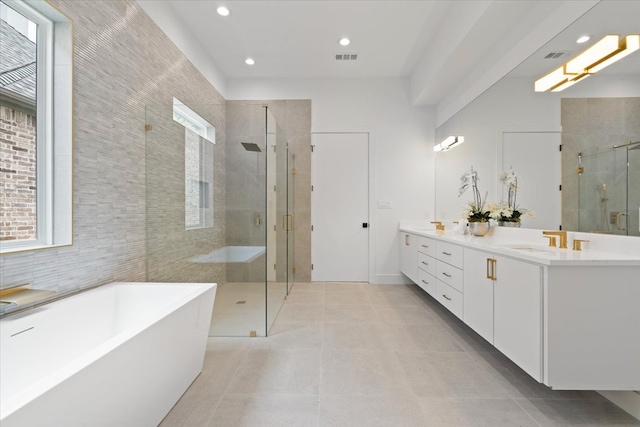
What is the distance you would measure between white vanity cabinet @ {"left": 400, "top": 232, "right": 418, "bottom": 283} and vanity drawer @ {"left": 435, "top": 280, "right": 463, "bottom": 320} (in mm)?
689

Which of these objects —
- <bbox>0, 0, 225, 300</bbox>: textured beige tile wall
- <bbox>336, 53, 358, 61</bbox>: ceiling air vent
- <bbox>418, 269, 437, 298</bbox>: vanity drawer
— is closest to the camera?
<bbox>0, 0, 225, 300</bbox>: textured beige tile wall

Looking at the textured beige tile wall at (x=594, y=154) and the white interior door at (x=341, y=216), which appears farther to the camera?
the white interior door at (x=341, y=216)

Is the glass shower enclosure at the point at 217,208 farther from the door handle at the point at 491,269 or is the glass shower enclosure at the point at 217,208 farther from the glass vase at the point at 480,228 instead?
the glass vase at the point at 480,228

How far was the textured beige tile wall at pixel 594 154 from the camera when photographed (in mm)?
1517

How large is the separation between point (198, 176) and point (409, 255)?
2.74 metres

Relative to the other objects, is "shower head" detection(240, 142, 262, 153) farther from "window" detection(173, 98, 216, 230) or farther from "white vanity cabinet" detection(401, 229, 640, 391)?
"white vanity cabinet" detection(401, 229, 640, 391)

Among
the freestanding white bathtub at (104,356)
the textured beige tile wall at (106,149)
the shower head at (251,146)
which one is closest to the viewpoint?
the freestanding white bathtub at (104,356)

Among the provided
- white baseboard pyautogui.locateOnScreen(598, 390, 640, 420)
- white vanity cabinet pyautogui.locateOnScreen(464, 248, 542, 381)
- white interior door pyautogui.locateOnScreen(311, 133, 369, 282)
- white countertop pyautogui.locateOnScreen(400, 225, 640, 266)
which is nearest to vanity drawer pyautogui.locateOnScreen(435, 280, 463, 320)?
white vanity cabinet pyautogui.locateOnScreen(464, 248, 542, 381)

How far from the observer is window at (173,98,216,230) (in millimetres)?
2453

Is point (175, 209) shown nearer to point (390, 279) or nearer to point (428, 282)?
point (428, 282)

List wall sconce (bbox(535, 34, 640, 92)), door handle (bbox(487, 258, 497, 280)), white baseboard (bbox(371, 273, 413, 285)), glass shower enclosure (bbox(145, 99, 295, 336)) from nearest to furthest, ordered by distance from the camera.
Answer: wall sconce (bbox(535, 34, 640, 92)), door handle (bbox(487, 258, 497, 280)), glass shower enclosure (bbox(145, 99, 295, 336)), white baseboard (bbox(371, 273, 413, 285))

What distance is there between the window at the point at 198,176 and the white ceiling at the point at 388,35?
1.06 metres

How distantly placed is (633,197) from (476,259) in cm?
90

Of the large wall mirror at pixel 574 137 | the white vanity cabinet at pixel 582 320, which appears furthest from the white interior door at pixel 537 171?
the white vanity cabinet at pixel 582 320
